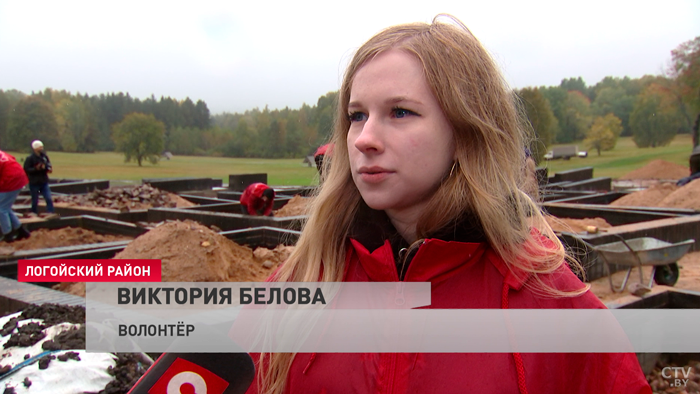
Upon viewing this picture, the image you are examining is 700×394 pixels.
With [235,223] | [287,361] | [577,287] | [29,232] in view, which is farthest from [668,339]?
[29,232]

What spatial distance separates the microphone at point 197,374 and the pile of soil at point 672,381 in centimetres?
344

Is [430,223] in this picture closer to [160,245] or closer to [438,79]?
[438,79]

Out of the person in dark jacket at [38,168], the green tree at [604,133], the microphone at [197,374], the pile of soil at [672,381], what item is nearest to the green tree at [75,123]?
the person in dark jacket at [38,168]

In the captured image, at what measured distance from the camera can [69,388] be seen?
2.26 m

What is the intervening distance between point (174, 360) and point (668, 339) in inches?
151

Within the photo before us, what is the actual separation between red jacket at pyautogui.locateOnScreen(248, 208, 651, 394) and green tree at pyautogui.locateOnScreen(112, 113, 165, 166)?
1004cm

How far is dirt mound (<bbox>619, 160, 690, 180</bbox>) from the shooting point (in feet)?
96.7

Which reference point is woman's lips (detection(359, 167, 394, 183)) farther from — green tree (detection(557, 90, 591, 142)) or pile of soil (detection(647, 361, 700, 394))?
green tree (detection(557, 90, 591, 142))

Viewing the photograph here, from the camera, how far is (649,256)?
18.0 feet

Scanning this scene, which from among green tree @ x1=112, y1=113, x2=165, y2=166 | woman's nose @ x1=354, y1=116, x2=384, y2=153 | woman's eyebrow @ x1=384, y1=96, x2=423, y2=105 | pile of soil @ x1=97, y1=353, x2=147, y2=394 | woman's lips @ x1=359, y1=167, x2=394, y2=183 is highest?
green tree @ x1=112, y1=113, x2=165, y2=166

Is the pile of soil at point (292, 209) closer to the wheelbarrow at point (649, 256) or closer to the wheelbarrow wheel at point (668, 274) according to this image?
the wheelbarrow at point (649, 256)

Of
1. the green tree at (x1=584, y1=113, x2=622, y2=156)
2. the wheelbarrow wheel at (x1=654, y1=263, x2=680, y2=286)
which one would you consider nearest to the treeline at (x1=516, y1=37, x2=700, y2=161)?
the green tree at (x1=584, y1=113, x2=622, y2=156)

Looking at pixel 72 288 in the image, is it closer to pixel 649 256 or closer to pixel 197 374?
pixel 197 374

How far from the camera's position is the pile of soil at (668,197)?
11180 millimetres
